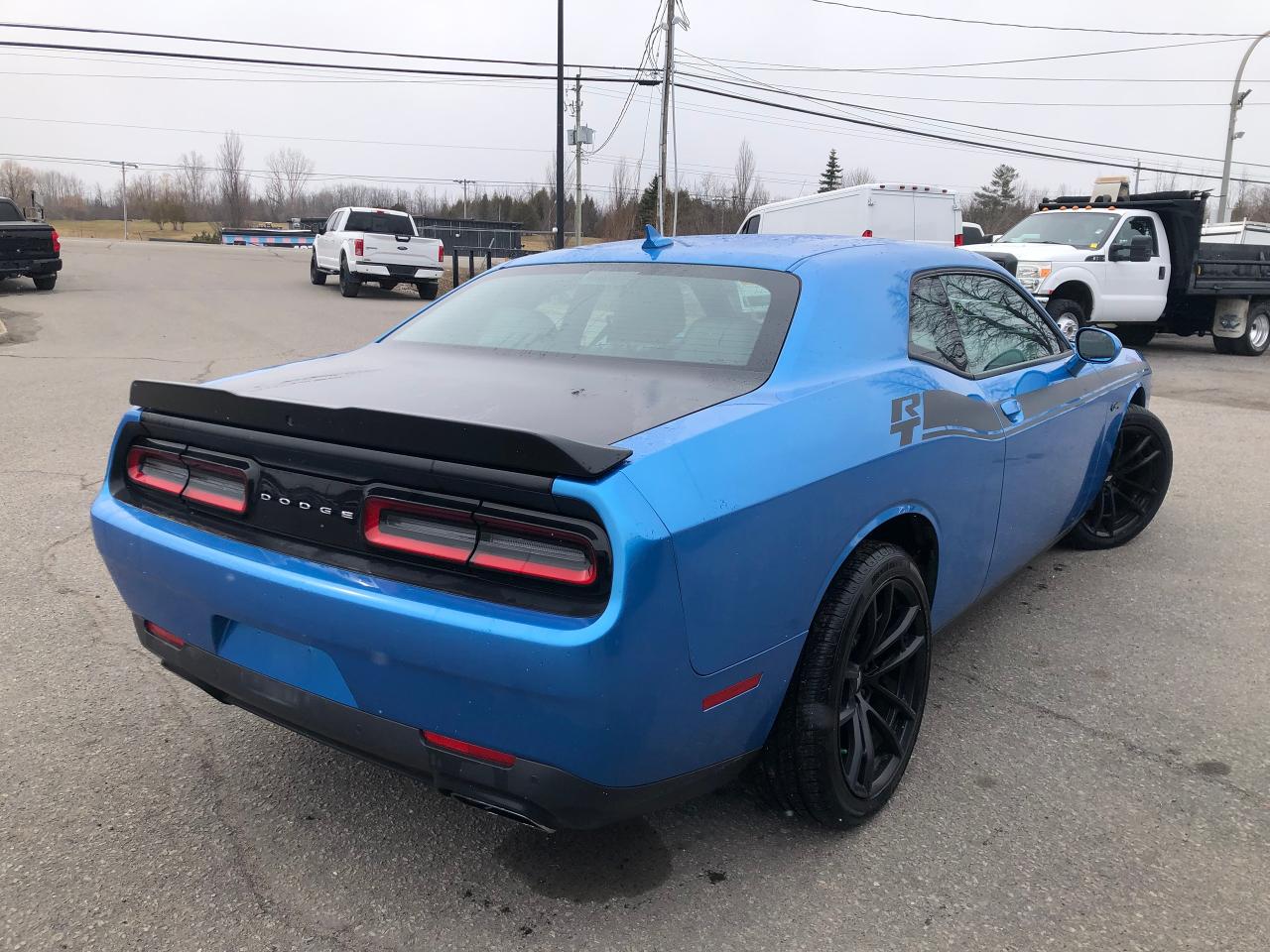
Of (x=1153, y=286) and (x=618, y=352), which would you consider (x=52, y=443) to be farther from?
(x=1153, y=286)

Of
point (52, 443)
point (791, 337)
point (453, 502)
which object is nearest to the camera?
point (453, 502)

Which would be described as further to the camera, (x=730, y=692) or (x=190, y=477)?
(x=190, y=477)

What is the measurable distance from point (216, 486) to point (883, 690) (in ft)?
6.11

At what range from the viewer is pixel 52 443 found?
6762 millimetres

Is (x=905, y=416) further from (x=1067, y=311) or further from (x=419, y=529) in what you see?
(x=1067, y=311)

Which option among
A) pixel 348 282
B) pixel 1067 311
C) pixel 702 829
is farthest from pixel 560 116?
pixel 702 829

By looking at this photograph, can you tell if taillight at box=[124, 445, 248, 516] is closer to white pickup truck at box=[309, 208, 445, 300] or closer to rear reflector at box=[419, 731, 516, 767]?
rear reflector at box=[419, 731, 516, 767]

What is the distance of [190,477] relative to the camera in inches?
94.1

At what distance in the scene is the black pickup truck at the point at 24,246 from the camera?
17.2 meters

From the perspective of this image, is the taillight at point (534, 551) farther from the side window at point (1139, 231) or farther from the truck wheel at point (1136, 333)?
the truck wheel at point (1136, 333)

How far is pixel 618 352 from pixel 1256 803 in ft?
7.46

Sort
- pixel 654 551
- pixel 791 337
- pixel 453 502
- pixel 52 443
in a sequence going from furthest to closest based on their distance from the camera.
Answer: pixel 52 443
pixel 791 337
pixel 453 502
pixel 654 551

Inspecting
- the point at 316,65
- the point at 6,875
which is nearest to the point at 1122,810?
the point at 6,875

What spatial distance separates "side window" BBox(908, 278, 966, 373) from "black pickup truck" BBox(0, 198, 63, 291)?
1889cm
